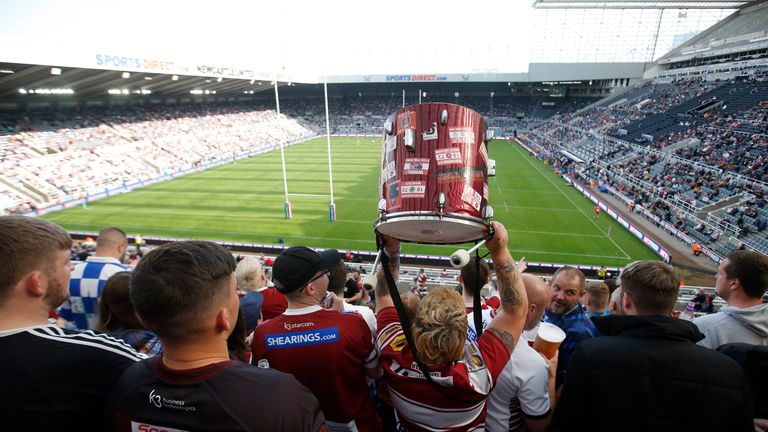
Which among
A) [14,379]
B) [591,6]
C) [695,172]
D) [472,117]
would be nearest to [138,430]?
[14,379]

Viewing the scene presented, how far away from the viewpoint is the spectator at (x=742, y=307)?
10.1 ft

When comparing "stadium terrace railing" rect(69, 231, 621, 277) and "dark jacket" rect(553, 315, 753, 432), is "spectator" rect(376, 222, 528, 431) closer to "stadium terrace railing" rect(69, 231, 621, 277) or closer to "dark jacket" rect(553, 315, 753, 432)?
"dark jacket" rect(553, 315, 753, 432)

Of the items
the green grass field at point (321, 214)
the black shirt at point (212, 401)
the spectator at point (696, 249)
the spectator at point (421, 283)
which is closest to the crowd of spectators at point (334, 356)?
the black shirt at point (212, 401)

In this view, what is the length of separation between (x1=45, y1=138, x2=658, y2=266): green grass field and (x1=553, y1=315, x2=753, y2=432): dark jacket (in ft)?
51.5

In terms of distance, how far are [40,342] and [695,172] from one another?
31.9 metres

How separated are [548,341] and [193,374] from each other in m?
2.31

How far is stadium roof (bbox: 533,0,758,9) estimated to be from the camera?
150 feet

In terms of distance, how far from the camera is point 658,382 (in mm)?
2004

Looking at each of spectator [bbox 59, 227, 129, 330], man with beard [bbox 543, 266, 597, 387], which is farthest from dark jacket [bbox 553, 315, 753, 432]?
spectator [bbox 59, 227, 129, 330]

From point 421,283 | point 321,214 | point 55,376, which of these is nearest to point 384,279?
point 55,376

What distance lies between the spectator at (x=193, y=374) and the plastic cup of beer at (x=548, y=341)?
1802 millimetres

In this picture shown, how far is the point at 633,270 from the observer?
8.07ft

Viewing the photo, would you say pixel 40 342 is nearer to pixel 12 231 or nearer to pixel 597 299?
pixel 12 231

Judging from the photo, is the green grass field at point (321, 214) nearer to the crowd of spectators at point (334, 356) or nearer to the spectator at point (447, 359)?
the crowd of spectators at point (334, 356)
